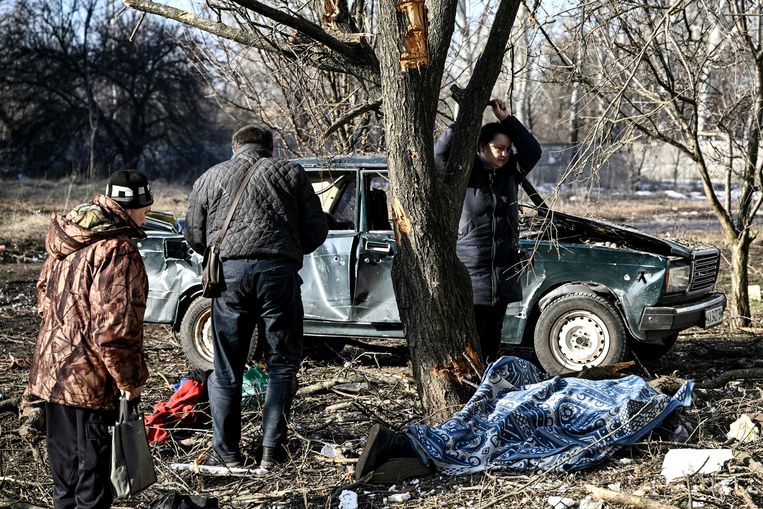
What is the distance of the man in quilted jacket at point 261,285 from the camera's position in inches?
189

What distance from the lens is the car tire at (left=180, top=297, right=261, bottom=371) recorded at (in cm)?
739

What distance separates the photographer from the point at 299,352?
197 inches

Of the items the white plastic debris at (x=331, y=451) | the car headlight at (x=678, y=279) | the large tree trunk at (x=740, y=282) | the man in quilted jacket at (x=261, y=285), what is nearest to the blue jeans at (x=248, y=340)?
the man in quilted jacket at (x=261, y=285)

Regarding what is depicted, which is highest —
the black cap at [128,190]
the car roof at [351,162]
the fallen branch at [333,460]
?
the car roof at [351,162]

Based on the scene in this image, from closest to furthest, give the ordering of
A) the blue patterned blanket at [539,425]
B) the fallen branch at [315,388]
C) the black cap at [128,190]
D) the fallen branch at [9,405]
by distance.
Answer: the black cap at [128,190], the blue patterned blanket at [539,425], the fallen branch at [9,405], the fallen branch at [315,388]

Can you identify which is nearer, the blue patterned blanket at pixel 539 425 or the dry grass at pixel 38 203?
the blue patterned blanket at pixel 539 425

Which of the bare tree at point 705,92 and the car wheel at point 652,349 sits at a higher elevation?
the bare tree at point 705,92

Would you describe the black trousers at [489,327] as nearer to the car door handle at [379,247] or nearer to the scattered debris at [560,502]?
the car door handle at [379,247]

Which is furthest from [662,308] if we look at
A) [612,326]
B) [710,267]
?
[710,267]

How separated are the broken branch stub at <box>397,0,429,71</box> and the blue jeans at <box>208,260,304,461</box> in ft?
4.54

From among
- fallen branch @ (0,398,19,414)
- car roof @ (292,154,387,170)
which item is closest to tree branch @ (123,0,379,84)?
car roof @ (292,154,387,170)

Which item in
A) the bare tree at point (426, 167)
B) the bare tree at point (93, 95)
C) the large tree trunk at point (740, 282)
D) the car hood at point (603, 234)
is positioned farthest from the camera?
the bare tree at point (93, 95)

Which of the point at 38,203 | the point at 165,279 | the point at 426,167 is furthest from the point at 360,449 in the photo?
the point at 38,203

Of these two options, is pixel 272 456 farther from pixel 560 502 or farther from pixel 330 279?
pixel 330 279
